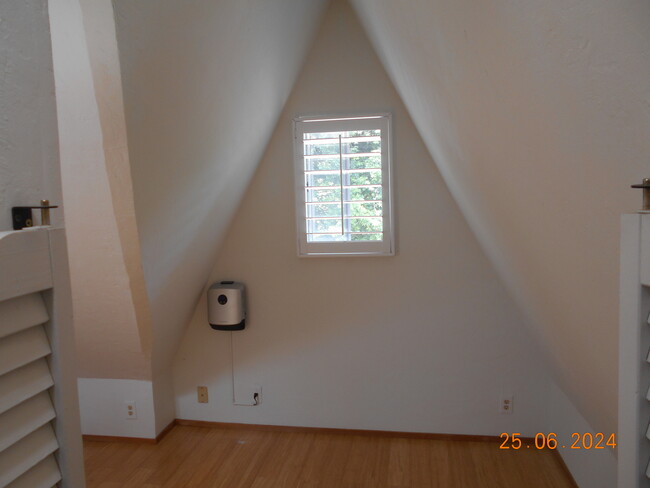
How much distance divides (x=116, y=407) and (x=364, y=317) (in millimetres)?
1615

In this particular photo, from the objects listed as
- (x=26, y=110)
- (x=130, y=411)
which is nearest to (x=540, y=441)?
(x=130, y=411)

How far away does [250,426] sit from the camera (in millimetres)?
3164

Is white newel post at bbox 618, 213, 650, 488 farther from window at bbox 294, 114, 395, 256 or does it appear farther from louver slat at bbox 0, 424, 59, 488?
window at bbox 294, 114, 395, 256

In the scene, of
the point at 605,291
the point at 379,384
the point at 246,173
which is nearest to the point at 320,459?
the point at 379,384

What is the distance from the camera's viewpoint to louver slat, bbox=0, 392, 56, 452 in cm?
74

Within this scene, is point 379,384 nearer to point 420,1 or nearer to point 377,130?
point 377,130

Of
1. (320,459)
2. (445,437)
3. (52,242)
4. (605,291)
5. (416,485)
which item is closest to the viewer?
(52,242)

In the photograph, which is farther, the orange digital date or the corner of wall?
the orange digital date

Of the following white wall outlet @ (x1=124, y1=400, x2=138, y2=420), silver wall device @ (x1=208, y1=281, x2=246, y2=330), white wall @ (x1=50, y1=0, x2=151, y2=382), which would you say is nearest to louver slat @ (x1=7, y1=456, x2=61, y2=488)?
white wall @ (x1=50, y1=0, x2=151, y2=382)

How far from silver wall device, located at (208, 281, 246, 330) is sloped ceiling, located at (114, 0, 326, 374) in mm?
122

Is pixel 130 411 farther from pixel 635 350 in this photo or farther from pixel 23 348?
pixel 635 350

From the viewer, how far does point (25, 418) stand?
2.56ft

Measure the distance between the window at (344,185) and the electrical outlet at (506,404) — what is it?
1.08 metres

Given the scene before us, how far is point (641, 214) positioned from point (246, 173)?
7.92 ft
